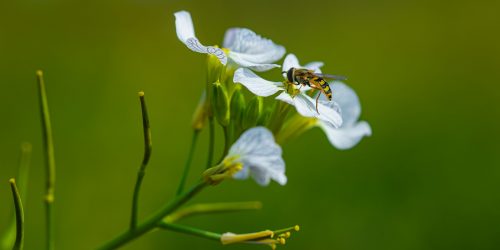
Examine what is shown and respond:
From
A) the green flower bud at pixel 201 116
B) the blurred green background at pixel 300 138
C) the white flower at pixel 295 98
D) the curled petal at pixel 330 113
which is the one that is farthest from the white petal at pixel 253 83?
the blurred green background at pixel 300 138

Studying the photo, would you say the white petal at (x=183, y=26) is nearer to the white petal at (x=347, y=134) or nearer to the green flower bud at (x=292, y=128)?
the green flower bud at (x=292, y=128)

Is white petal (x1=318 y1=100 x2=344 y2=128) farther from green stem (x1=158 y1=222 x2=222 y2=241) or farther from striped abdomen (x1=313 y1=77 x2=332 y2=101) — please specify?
green stem (x1=158 y1=222 x2=222 y2=241)

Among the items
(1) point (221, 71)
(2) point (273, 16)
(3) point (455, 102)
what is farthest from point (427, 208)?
(2) point (273, 16)

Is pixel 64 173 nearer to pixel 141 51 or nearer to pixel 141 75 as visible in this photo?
pixel 141 75

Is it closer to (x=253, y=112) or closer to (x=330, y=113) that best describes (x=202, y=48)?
(x=253, y=112)

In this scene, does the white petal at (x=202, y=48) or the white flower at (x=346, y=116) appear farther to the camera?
the white flower at (x=346, y=116)
